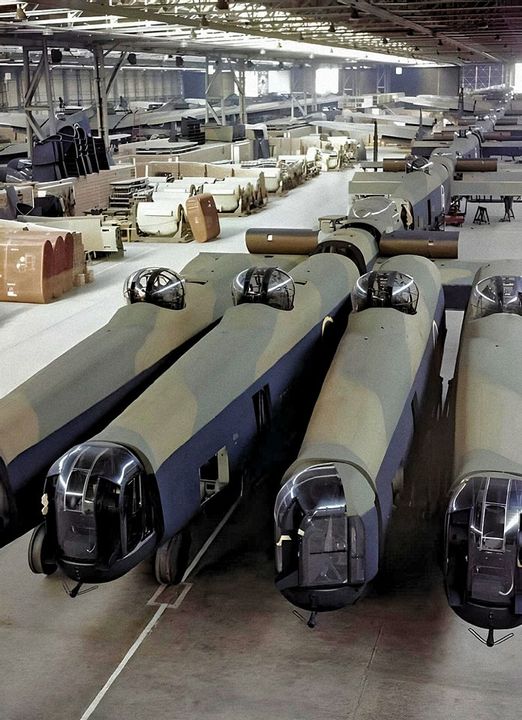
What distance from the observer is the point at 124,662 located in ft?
30.7

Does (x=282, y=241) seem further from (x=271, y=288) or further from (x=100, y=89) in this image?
(x=100, y=89)

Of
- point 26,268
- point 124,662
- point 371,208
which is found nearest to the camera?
point 124,662

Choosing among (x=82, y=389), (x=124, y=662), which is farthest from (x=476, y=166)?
(x=124, y=662)

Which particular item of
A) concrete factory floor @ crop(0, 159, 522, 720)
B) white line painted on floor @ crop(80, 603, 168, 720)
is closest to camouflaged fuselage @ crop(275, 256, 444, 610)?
concrete factory floor @ crop(0, 159, 522, 720)

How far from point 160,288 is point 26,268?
11.7m

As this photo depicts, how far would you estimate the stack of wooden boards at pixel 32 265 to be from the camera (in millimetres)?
24609

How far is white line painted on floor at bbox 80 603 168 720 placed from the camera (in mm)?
8578

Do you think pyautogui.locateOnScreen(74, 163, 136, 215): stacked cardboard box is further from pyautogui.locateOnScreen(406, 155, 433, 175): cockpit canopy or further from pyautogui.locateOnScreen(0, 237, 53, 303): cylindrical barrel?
pyautogui.locateOnScreen(406, 155, 433, 175): cockpit canopy

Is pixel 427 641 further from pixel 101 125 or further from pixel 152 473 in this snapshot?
pixel 101 125

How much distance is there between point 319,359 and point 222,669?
20.6ft

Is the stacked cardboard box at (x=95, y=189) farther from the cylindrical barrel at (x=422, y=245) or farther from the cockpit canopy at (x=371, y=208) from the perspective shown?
the cylindrical barrel at (x=422, y=245)

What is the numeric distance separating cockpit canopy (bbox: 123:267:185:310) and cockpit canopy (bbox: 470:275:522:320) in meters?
5.07

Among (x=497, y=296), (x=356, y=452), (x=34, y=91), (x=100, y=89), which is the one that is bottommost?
(x=356, y=452)

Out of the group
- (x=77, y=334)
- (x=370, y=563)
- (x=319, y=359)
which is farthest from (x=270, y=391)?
(x=77, y=334)
